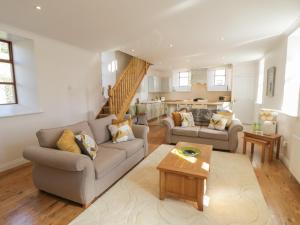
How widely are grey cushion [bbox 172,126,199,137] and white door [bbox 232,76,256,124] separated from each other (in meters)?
4.08

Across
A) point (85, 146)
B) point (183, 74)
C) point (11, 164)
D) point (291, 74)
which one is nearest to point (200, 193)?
point (85, 146)

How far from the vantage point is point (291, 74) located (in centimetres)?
314

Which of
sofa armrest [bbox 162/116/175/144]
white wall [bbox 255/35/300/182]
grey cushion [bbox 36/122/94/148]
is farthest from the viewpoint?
sofa armrest [bbox 162/116/175/144]

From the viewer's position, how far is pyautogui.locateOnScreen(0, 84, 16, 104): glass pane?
10.5 feet

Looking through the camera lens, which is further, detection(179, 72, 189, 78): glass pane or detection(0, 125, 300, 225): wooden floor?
detection(179, 72, 189, 78): glass pane

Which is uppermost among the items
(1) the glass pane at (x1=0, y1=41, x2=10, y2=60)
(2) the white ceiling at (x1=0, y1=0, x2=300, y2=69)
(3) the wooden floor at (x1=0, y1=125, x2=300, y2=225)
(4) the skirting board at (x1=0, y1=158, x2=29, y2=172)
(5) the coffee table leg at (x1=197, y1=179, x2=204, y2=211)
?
(2) the white ceiling at (x1=0, y1=0, x2=300, y2=69)

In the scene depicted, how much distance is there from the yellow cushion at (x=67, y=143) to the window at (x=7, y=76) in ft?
6.79

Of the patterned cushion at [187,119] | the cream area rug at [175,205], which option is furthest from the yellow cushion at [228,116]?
the cream area rug at [175,205]

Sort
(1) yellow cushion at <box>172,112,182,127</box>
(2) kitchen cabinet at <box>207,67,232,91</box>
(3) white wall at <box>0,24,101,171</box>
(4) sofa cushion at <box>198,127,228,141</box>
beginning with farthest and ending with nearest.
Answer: (2) kitchen cabinet at <box>207,67,232,91</box> < (1) yellow cushion at <box>172,112,182,127</box> < (4) sofa cushion at <box>198,127,228,141</box> < (3) white wall at <box>0,24,101,171</box>

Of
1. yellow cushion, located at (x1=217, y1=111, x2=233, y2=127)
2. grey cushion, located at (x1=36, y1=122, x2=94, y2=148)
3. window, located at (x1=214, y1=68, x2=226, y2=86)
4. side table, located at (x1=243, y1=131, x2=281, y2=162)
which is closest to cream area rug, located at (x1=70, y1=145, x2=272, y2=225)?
side table, located at (x1=243, y1=131, x2=281, y2=162)

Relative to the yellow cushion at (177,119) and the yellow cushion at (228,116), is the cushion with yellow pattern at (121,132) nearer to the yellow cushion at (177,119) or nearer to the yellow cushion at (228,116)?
the yellow cushion at (177,119)

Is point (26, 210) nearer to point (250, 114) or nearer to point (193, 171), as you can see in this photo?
point (193, 171)

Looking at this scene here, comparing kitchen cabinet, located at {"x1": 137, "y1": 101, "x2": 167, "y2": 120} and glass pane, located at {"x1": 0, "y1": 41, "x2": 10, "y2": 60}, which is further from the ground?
glass pane, located at {"x1": 0, "y1": 41, "x2": 10, "y2": 60}

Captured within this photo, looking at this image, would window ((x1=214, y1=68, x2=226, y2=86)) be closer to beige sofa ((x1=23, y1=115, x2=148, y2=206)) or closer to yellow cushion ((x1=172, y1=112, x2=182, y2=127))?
yellow cushion ((x1=172, y1=112, x2=182, y2=127))
